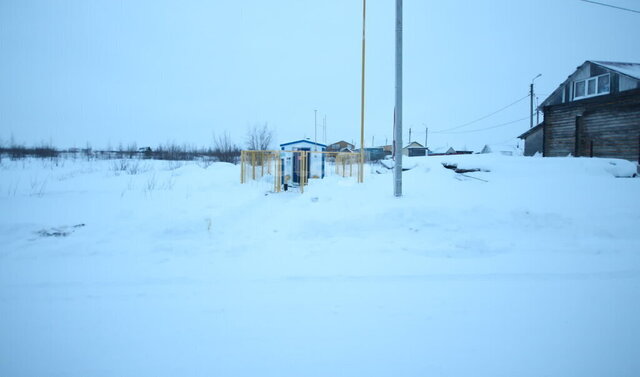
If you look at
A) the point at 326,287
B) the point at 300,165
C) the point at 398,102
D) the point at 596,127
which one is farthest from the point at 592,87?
the point at 326,287

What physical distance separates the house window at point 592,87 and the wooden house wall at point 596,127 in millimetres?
493

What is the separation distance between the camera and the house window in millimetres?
16614

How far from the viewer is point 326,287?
3.62 meters

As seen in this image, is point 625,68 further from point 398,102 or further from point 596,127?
point 398,102

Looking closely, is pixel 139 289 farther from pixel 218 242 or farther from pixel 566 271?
pixel 566 271

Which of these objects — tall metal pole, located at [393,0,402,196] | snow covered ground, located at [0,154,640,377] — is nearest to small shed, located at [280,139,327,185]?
snow covered ground, located at [0,154,640,377]

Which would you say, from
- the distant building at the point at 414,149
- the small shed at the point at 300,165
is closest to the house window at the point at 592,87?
the small shed at the point at 300,165

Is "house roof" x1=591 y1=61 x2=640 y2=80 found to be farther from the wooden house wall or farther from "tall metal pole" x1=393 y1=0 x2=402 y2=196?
"tall metal pole" x1=393 y1=0 x2=402 y2=196

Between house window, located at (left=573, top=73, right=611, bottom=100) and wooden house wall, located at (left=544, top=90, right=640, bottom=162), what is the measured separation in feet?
1.62

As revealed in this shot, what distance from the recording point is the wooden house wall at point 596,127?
1534 cm

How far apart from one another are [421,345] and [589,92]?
73.4 feet

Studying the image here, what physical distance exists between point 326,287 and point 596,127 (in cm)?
2118

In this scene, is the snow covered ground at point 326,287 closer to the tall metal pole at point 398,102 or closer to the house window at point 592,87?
the tall metal pole at point 398,102

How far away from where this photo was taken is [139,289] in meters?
3.57
